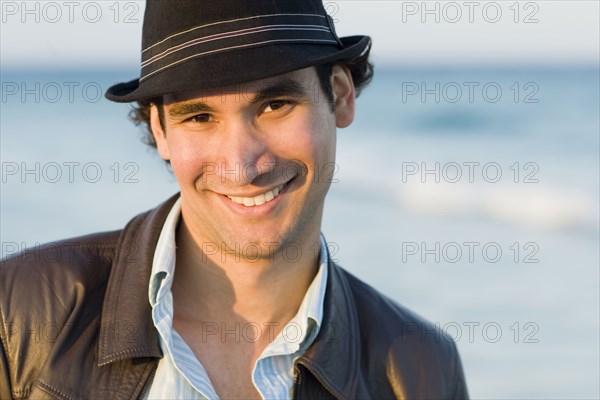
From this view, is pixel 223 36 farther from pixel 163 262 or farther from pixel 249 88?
pixel 163 262

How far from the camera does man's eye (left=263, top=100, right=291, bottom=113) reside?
334 cm

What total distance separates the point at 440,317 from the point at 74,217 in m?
5.32

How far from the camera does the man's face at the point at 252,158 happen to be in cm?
327

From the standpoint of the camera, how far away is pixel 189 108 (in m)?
3.26

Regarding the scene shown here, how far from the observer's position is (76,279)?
3312mm

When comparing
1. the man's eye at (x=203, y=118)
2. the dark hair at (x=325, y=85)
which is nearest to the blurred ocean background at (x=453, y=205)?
the dark hair at (x=325, y=85)

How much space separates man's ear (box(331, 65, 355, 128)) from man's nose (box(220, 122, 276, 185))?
539 mm

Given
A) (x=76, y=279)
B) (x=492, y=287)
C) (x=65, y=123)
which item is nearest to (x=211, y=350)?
(x=76, y=279)

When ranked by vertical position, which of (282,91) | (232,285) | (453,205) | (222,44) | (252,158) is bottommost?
(232,285)

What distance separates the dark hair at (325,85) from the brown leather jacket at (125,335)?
1.30ft

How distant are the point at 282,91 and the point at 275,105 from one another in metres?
0.05

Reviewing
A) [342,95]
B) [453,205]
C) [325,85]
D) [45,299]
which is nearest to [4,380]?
[45,299]

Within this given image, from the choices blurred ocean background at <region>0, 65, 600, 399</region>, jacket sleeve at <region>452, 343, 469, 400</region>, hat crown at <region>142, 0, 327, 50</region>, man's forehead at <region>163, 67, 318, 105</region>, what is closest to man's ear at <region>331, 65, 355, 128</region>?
man's forehead at <region>163, 67, 318, 105</region>

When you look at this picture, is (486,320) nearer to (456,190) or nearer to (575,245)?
(575,245)
